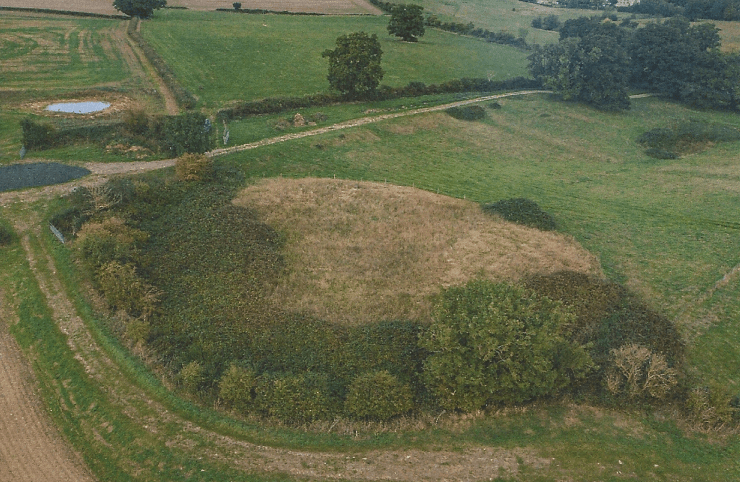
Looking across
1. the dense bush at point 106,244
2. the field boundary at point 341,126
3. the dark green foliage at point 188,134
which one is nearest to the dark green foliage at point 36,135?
the dark green foliage at point 188,134

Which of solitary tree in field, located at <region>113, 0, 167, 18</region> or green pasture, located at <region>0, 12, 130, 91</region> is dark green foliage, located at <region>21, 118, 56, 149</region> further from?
solitary tree in field, located at <region>113, 0, 167, 18</region>

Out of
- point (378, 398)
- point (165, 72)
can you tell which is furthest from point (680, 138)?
point (165, 72)

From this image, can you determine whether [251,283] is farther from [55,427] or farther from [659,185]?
[659,185]

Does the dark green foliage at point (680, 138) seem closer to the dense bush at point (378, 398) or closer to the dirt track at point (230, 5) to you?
the dense bush at point (378, 398)

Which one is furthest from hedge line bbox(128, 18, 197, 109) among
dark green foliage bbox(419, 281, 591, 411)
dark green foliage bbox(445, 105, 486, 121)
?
dark green foliage bbox(419, 281, 591, 411)

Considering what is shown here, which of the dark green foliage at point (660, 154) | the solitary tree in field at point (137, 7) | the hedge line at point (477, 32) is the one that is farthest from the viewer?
Answer: the hedge line at point (477, 32)

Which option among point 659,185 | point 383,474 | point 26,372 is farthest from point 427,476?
point 659,185

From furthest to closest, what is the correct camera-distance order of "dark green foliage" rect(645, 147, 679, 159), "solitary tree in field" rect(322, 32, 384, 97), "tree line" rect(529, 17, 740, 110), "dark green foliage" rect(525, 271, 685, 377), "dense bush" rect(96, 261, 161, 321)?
1. "tree line" rect(529, 17, 740, 110)
2. "solitary tree in field" rect(322, 32, 384, 97)
3. "dark green foliage" rect(645, 147, 679, 159)
4. "dense bush" rect(96, 261, 161, 321)
5. "dark green foliage" rect(525, 271, 685, 377)
